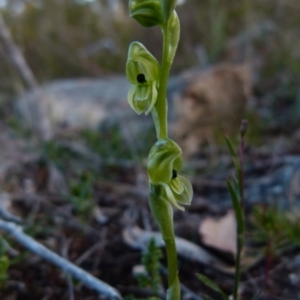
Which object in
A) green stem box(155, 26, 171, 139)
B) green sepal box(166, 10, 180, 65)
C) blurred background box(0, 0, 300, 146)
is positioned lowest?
green stem box(155, 26, 171, 139)

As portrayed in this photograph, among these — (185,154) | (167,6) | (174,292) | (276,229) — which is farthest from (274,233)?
(185,154)

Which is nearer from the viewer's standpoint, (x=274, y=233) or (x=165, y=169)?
(x=165, y=169)

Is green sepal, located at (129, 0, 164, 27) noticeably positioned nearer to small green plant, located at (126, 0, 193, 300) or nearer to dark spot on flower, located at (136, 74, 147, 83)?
small green plant, located at (126, 0, 193, 300)

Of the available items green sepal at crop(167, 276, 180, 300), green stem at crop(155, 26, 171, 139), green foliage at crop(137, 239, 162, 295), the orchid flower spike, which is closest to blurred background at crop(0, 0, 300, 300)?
green foliage at crop(137, 239, 162, 295)

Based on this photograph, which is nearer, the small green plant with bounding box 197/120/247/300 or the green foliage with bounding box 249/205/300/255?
the small green plant with bounding box 197/120/247/300

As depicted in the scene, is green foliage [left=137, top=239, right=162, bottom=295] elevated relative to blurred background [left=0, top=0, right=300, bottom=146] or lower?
lower

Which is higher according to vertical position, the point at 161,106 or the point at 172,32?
the point at 172,32

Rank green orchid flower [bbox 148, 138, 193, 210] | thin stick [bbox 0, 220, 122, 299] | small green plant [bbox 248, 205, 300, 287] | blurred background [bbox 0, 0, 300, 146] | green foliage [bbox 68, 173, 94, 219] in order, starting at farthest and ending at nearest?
1. blurred background [bbox 0, 0, 300, 146]
2. green foliage [bbox 68, 173, 94, 219]
3. small green plant [bbox 248, 205, 300, 287]
4. thin stick [bbox 0, 220, 122, 299]
5. green orchid flower [bbox 148, 138, 193, 210]

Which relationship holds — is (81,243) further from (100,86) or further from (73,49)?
(73,49)

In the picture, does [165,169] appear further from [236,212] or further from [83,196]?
[83,196]
